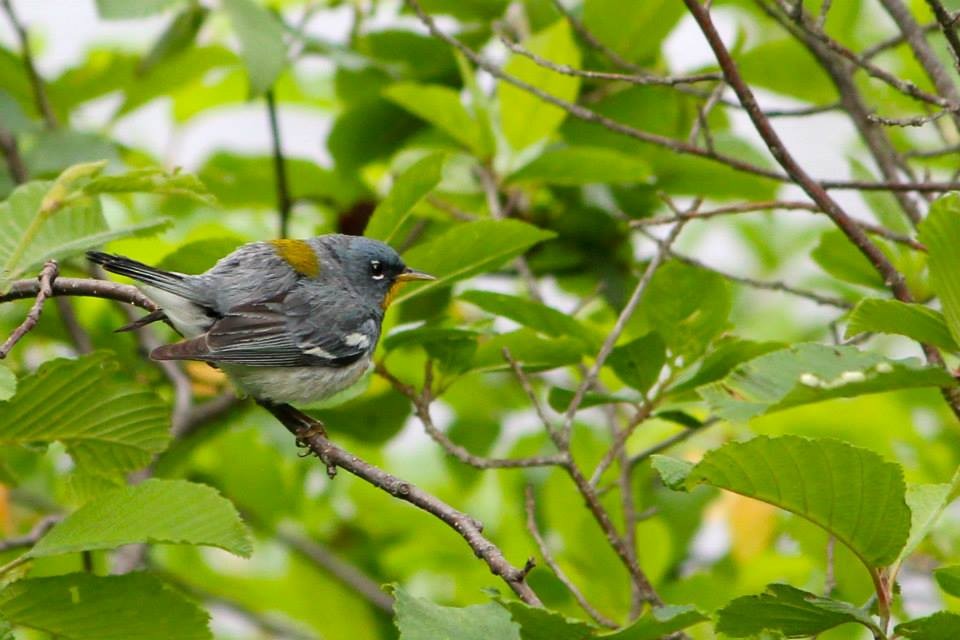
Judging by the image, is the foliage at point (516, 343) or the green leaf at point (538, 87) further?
the green leaf at point (538, 87)

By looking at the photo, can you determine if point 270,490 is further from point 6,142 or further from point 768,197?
point 768,197

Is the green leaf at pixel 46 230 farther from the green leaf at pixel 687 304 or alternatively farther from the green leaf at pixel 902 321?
the green leaf at pixel 902 321

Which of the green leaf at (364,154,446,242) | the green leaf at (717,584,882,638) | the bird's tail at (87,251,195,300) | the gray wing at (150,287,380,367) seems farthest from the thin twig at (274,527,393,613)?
the green leaf at (717,584,882,638)

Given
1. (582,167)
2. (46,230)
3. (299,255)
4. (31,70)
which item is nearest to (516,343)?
(582,167)

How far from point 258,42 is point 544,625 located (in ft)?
7.08

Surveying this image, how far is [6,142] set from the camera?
3.68 meters

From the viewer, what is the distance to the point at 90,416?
2348 millimetres

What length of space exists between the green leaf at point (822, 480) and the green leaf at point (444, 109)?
73.5 inches

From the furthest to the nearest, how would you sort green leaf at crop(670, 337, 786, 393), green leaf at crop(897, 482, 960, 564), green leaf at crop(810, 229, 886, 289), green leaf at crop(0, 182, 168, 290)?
green leaf at crop(810, 229, 886, 289) → green leaf at crop(670, 337, 786, 393) → green leaf at crop(0, 182, 168, 290) → green leaf at crop(897, 482, 960, 564)

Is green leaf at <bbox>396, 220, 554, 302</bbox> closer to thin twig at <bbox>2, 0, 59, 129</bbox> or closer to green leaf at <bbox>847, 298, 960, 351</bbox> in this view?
green leaf at <bbox>847, 298, 960, 351</bbox>

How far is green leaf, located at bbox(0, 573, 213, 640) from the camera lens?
2.01 m

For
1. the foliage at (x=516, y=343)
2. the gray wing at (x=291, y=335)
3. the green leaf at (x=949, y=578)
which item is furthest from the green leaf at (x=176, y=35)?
the green leaf at (x=949, y=578)

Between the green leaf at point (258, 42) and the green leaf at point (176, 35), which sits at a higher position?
the green leaf at point (258, 42)

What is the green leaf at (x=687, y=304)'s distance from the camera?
2688mm
